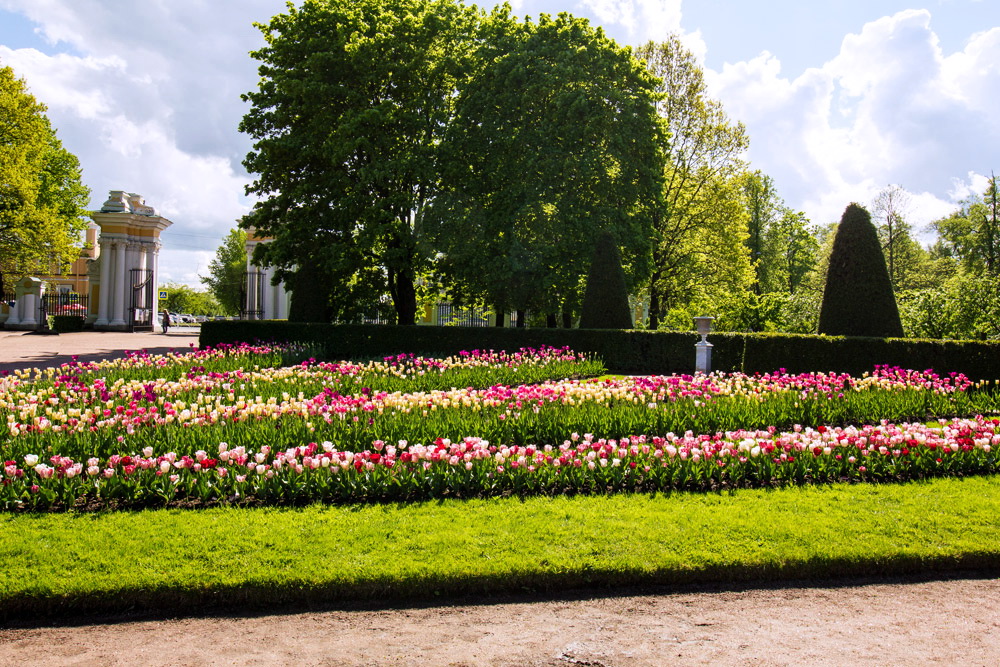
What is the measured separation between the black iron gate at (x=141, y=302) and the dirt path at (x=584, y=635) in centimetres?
3516

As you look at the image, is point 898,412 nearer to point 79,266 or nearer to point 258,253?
point 258,253

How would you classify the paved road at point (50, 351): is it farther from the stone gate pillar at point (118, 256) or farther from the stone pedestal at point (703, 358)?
the stone pedestal at point (703, 358)

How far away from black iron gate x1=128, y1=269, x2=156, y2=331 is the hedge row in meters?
17.4

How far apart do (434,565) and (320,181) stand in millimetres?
18945

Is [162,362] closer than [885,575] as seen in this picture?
No

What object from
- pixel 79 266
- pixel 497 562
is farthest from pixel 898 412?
pixel 79 266

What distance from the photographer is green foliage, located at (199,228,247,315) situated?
185 ft

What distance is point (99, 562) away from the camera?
4090mm

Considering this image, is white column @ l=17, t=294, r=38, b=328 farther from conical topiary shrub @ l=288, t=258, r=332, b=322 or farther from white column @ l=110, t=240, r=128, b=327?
conical topiary shrub @ l=288, t=258, r=332, b=322

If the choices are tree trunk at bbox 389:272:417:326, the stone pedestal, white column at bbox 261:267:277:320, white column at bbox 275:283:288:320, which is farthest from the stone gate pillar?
the stone pedestal

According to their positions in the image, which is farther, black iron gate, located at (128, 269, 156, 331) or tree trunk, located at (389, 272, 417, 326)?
black iron gate, located at (128, 269, 156, 331)

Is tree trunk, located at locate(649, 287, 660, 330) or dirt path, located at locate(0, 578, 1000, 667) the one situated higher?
tree trunk, located at locate(649, 287, 660, 330)

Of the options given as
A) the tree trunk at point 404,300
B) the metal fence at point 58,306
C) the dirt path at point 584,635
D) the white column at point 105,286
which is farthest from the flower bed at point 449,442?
the metal fence at point 58,306

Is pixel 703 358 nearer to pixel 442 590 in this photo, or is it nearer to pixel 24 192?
pixel 442 590
